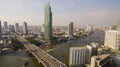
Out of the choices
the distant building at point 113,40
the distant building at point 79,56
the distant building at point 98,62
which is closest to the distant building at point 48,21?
the distant building at point 113,40

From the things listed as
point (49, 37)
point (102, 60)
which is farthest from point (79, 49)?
point (49, 37)

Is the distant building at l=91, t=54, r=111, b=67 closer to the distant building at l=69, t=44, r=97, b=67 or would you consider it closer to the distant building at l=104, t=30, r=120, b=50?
the distant building at l=69, t=44, r=97, b=67

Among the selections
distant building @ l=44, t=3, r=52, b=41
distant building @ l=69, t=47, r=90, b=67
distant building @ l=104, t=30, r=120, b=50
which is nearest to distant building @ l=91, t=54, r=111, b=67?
distant building @ l=69, t=47, r=90, b=67

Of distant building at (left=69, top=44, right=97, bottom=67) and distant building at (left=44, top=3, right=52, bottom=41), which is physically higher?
distant building at (left=44, top=3, right=52, bottom=41)

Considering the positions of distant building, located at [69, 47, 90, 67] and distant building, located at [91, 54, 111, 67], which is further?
distant building, located at [69, 47, 90, 67]

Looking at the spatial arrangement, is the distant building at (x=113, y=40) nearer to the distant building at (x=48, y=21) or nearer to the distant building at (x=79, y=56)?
the distant building at (x=79, y=56)

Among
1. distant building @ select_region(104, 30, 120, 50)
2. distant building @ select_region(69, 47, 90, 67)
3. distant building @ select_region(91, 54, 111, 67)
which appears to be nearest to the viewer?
distant building @ select_region(91, 54, 111, 67)

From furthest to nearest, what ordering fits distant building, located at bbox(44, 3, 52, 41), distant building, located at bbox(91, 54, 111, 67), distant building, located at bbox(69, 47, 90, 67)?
1. distant building, located at bbox(44, 3, 52, 41)
2. distant building, located at bbox(69, 47, 90, 67)
3. distant building, located at bbox(91, 54, 111, 67)

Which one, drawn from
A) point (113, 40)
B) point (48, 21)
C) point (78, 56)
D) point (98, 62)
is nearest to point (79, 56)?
point (78, 56)

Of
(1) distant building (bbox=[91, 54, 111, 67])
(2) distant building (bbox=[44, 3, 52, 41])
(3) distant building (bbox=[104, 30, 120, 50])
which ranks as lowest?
(1) distant building (bbox=[91, 54, 111, 67])

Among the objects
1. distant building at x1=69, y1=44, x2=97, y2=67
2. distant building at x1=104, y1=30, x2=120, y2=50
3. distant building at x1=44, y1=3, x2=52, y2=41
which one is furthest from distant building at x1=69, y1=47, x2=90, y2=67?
distant building at x1=44, y1=3, x2=52, y2=41

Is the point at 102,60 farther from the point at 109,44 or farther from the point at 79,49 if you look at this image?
the point at 109,44
